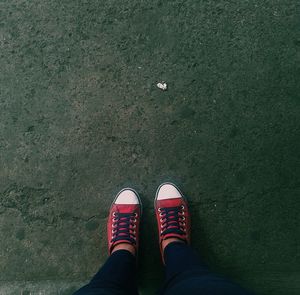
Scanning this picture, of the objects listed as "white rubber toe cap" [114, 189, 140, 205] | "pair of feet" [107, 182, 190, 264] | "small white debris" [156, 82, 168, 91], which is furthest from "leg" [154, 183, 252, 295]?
"small white debris" [156, 82, 168, 91]

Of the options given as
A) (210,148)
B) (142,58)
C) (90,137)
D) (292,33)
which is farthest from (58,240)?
(292,33)

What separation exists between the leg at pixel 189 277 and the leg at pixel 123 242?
0.68ft

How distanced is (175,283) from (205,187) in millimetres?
693

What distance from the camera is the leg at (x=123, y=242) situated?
186 cm

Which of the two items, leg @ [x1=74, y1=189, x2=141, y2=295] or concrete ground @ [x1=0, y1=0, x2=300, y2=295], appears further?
concrete ground @ [x1=0, y1=0, x2=300, y2=295]

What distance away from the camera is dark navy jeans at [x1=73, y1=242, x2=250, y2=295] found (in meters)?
1.58

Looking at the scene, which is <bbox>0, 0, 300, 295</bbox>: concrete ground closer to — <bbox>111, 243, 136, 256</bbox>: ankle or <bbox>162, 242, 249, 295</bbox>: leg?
<bbox>111, 243, 136, 256</bbox>: ankle

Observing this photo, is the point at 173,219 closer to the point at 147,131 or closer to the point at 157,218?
the point at 157,218

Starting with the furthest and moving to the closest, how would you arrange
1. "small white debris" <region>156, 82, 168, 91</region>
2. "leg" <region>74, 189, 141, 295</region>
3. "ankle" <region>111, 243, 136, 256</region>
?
"small white debris" <region>156, 82, 168, 91</region>
"ankle" <region>111, 243, 136, 256</region>
"leg" <region>74, 189, 141, 295</region>

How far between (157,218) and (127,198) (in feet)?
0.79

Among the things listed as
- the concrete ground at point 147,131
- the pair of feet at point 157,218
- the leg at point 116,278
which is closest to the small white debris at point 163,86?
the concrete ground at point 147,131

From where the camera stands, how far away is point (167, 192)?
2223 mm

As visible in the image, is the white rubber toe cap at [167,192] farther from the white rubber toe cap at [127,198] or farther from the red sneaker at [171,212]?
the white rubber toe cap at [127,198]

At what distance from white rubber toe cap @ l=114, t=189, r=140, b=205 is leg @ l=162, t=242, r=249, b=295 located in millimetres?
364
